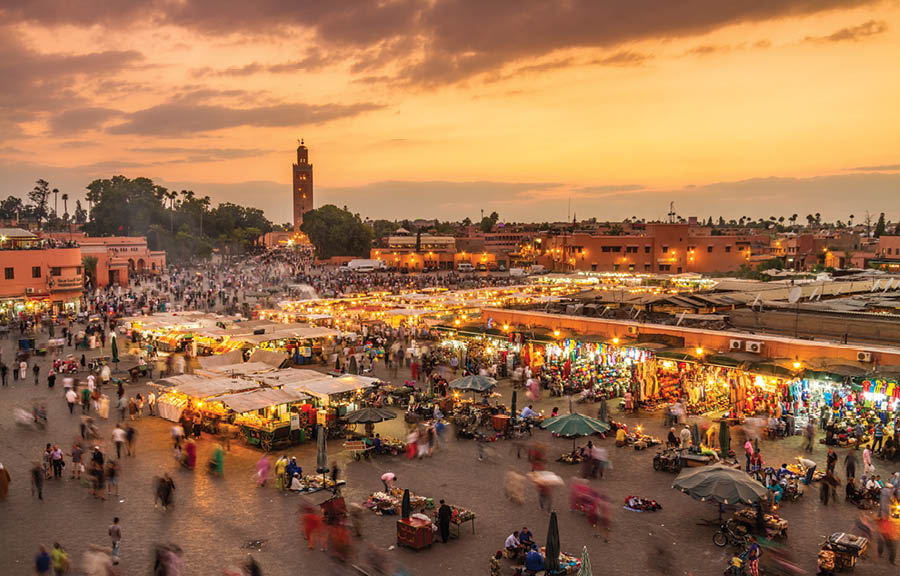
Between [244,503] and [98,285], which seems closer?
[244,503]

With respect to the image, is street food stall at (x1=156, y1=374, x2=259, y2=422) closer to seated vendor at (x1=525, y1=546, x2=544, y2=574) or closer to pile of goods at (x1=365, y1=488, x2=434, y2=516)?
pile of goods at (x1=365, y1=488, x2=434, y2=516)

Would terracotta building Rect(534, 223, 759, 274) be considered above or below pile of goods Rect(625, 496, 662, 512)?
above

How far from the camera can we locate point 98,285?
5856 cm

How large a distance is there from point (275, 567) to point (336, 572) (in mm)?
961

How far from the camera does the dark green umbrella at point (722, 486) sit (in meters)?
10.6

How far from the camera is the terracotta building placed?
2751 inches

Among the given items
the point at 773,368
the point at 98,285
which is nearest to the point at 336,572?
the point at 773,368

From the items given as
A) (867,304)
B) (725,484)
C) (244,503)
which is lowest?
(244,503)

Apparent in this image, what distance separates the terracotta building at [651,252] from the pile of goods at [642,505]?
2318 inches

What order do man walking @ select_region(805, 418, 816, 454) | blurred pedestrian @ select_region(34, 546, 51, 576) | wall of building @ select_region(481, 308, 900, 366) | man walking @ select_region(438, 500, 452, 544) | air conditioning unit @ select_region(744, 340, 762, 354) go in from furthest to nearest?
air conditioning unit @ select_region(744, 340, 762, 354), wall of building @ select_region(481, 308, 900, 366), man walking @ select_region(805, 418, 816, 454), man walking @ select_region(438, 500, 452, 544), blurred pedestrian @ select_region(34, 546, 51, 576)

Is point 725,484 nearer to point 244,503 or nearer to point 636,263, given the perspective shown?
point 244,503

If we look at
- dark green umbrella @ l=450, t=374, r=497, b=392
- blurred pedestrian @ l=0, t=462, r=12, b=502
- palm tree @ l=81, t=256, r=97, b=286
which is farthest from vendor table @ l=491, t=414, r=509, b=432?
palm tree @ l=81, t=256, r=97, b=286

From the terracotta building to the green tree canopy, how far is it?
40427 millimetres

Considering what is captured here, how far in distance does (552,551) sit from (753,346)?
11410 millimetres
